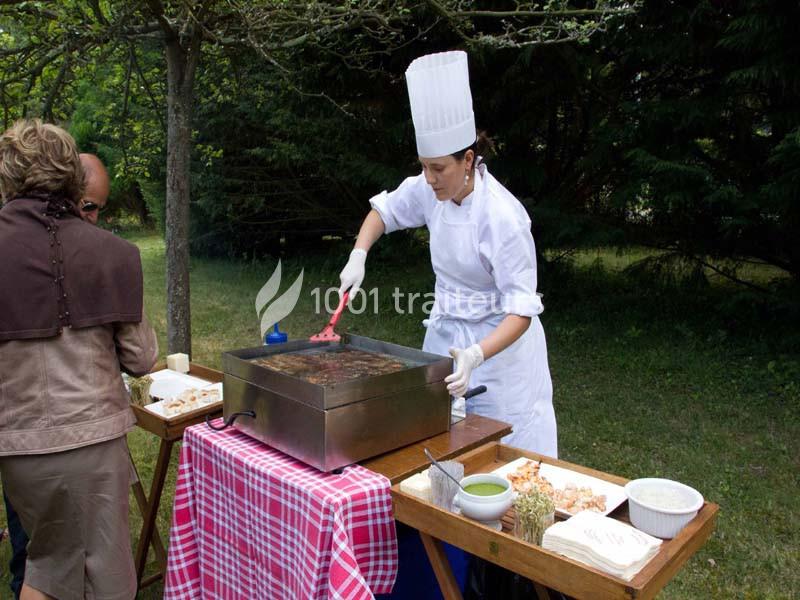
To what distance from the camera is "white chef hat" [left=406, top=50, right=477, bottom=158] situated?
2.28m

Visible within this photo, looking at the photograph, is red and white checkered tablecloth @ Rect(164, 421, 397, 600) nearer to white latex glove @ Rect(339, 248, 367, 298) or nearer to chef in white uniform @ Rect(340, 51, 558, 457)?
chef in white uniform @ Rect(340, 51, 558, 457)

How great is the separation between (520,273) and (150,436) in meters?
3.53

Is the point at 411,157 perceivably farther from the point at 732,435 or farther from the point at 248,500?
the point at 248,500

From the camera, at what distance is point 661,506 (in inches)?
62.6

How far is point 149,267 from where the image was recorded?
1225 cm

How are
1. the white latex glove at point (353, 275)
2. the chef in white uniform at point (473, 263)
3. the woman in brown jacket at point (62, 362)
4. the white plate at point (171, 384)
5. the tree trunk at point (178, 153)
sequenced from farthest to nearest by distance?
the tree trunk at point (178, 153), the white plate at point (171, 384), the white latex glove at point (353, 275), the chef in white uniform at point (473, 263), the woman in brown jacket at point (62, 362)

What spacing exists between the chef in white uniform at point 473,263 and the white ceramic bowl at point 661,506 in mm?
613

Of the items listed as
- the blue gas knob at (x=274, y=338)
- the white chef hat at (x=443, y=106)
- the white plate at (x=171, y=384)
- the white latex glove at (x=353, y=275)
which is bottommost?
the white plate at (x=171, y=384)

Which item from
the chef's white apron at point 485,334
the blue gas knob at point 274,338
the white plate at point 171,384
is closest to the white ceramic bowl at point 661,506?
the chef's white apron at point 485,334

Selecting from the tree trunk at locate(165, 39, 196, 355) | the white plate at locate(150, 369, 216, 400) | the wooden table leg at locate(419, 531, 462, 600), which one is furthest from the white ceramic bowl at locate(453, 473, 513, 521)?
the tree trunk at locate(165, 39, 196, 355)

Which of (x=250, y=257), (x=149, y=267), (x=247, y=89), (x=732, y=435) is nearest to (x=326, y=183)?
(x=250, y=257)

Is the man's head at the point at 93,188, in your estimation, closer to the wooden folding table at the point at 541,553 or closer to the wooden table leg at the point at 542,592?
the wooden folding table at the point at 541,553

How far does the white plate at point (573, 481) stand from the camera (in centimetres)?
169

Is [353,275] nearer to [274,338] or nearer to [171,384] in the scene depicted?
A: [274,338]
